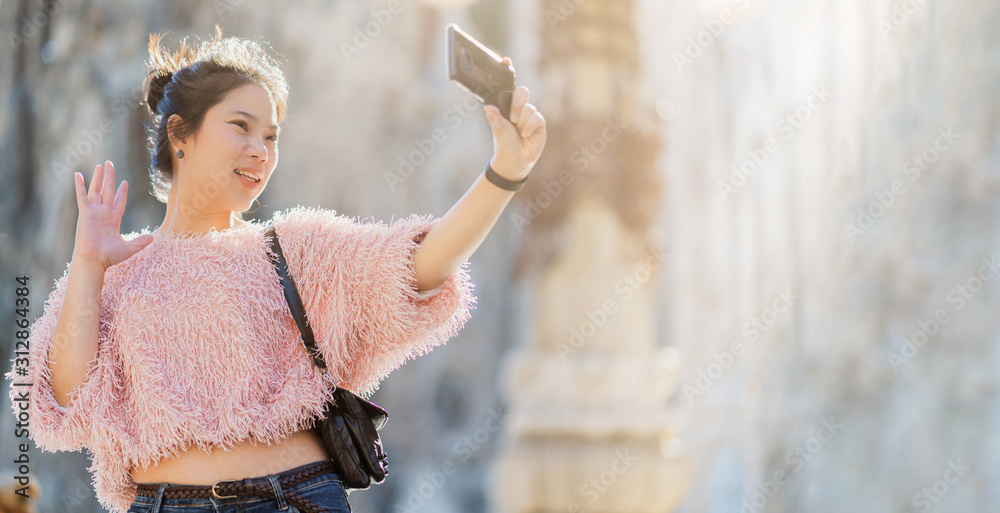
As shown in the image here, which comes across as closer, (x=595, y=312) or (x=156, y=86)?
(x=156, y=86)

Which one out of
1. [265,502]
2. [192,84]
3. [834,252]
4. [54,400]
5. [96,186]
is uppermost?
[834,252]

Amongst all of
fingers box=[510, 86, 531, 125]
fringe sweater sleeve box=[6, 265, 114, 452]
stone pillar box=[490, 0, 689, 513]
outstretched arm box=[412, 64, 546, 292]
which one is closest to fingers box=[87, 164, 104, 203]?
fringe sweater sleeve box=[6, 265, 114, 452]

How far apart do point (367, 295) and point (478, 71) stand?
27 centimetres

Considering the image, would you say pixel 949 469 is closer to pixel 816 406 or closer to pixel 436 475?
pixel 816 406

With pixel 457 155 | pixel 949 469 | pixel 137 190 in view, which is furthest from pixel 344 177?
pixel 949 469

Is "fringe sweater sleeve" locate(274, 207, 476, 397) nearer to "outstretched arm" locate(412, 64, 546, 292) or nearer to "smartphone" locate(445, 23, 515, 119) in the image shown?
"outstretched arm" locate(412, 64, 546, 292)

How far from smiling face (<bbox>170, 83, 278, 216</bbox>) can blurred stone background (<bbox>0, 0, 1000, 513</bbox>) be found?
2.54m

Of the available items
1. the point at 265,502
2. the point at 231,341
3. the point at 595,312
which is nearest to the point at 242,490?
the point at 265,502

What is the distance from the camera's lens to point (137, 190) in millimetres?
3588

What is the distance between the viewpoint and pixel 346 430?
94 centimetres

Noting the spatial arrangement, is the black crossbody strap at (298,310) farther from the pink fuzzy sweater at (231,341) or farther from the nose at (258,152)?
the nose at (258,152)

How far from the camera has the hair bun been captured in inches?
43.9

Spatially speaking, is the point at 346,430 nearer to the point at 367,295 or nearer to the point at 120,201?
the point at 367,295

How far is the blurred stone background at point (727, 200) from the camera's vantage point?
381cm
